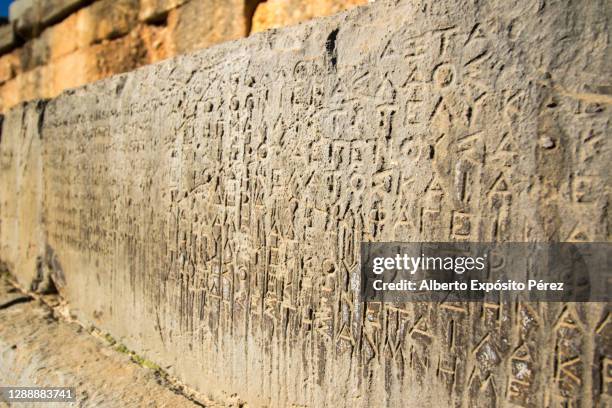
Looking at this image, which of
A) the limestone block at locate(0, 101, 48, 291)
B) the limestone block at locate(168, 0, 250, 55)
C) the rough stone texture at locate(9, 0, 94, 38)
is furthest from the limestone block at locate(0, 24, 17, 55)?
the limestone block at locate(168, 0, 250, 55)

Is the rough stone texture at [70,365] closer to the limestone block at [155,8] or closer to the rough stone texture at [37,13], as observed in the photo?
the limestone block at [155,8]

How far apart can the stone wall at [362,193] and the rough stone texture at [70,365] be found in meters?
0.15

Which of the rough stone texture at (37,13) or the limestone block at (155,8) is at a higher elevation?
the rough stone texture at (37,13)

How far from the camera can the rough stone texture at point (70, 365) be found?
2.15 m

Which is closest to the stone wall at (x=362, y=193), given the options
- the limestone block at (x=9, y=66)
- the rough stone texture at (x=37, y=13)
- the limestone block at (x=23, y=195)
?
the limestone block at (x=23, y=195)

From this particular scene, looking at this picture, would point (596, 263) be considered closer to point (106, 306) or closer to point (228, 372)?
point (228, 372)

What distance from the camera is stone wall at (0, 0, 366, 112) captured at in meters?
3.11

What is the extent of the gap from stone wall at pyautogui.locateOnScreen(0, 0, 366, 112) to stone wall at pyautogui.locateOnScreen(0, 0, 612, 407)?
2.77 ft

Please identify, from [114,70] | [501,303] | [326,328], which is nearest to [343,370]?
[326,328]

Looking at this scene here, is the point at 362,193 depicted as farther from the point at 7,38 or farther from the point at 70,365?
the point at 7,38

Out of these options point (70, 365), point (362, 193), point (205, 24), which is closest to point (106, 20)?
point (205, 24)

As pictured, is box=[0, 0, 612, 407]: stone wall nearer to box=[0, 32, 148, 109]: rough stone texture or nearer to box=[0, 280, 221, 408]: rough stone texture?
box=[0, 280, 221, 408]: rough stone texture

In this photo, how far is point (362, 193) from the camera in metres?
1.58

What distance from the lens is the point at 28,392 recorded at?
98.0 inches
